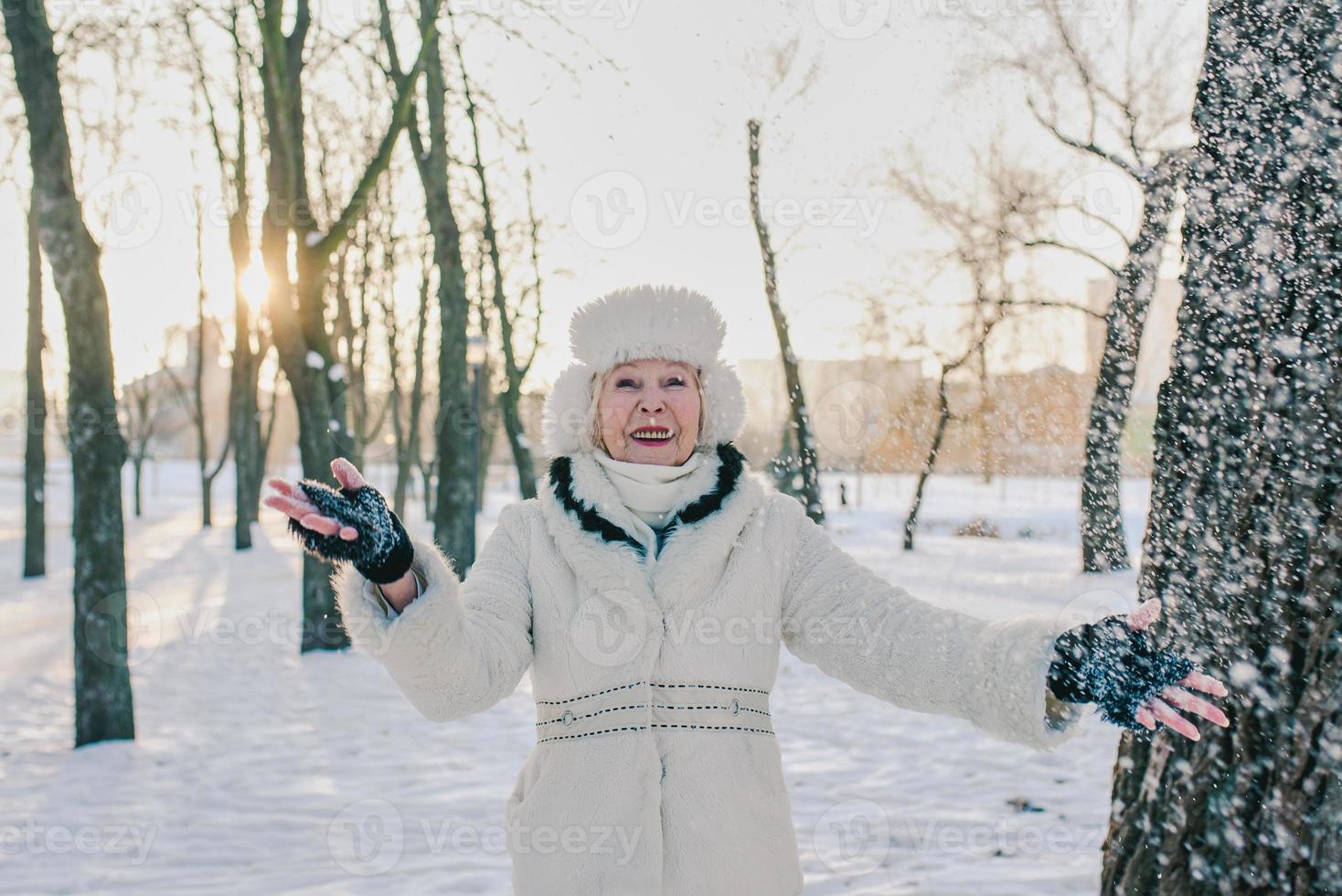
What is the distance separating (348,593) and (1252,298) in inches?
83.7

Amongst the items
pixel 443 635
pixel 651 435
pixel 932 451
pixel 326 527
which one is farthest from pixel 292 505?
pixel 932 451

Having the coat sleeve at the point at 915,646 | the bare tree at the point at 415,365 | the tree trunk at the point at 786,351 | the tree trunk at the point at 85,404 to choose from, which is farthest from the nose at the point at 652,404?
the bare tree at the point at 415,365

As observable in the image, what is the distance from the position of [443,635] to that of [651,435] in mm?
597

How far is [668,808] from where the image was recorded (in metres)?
1.80

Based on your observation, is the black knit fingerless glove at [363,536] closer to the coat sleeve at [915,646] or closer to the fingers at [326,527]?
the fingers at [326,527]

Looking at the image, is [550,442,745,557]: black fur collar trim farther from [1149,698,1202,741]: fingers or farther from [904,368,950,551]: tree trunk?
[904,368,950,551]: tree trunk

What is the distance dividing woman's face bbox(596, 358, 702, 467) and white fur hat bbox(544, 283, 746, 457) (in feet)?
0.11

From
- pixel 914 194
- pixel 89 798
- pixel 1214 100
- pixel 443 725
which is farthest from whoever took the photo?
pixel 914 194

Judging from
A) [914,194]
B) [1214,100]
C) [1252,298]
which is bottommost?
[1252,298]

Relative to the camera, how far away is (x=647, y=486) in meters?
2.00

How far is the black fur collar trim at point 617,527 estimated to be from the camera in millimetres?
1932

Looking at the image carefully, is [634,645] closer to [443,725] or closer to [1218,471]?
[1218,471]

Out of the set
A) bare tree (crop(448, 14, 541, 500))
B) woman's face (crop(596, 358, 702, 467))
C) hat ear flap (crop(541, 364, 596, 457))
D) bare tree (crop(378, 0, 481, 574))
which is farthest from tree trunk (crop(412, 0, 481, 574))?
woman's face (crop(596, 358, 702, 467))

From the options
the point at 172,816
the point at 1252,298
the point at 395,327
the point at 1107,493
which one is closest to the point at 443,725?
the point at 172,816
